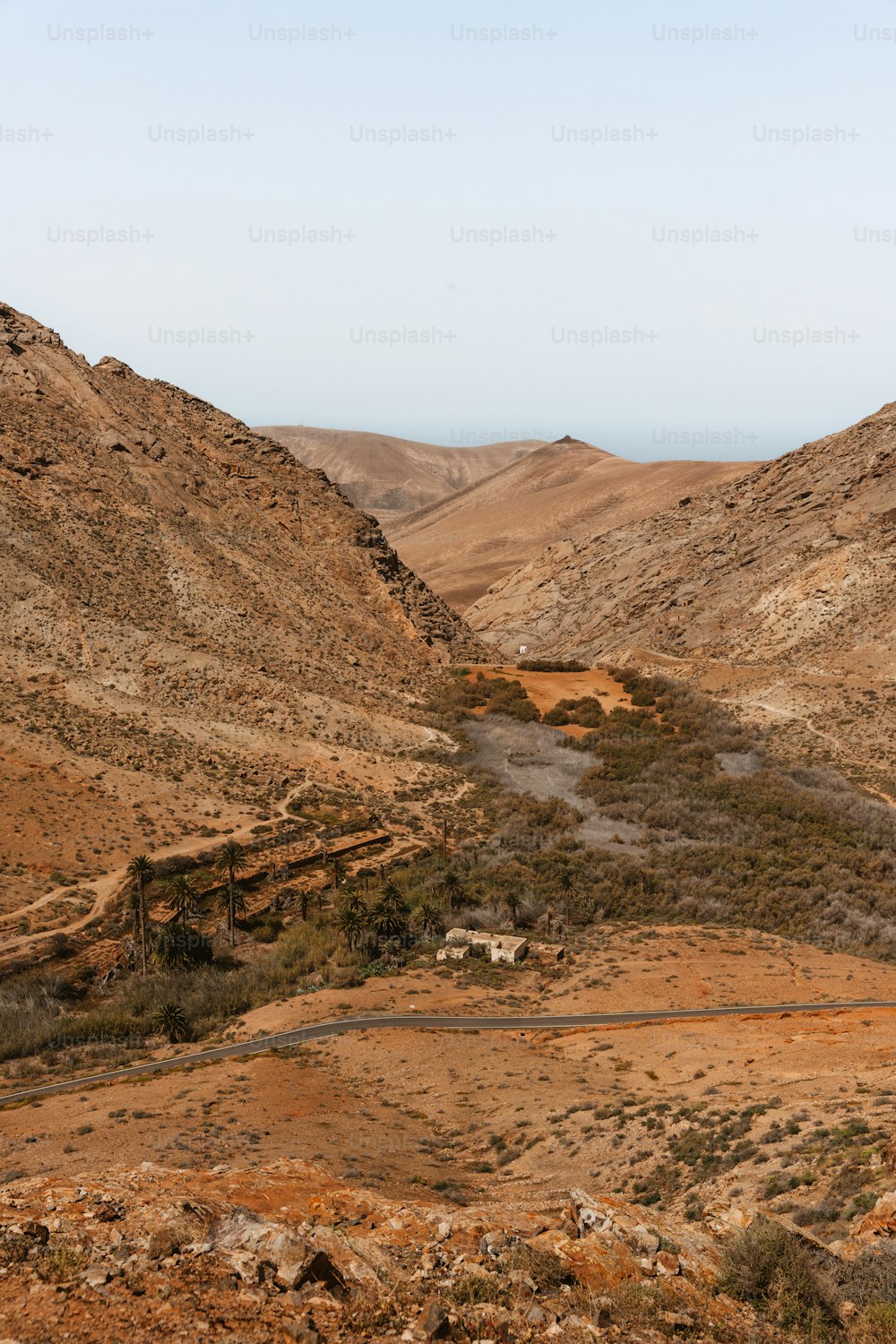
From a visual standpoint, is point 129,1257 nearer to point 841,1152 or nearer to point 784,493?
point 841,1152

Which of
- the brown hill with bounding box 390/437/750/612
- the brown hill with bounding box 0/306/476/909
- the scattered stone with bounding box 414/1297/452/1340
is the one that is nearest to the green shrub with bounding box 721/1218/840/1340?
the scattered stone with bounding box 414/1297/452/1340

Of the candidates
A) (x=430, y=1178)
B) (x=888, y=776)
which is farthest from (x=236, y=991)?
(x=888, y=776)

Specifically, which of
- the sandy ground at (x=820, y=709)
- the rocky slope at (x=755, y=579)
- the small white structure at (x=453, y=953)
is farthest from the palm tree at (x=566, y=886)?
the rocky slope at (x=755, y=579)

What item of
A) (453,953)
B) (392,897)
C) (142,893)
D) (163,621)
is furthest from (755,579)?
(142,893)

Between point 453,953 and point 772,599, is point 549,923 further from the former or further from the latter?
point 772,599

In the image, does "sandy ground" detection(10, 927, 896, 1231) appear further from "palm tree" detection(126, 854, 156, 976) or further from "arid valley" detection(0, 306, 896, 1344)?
"palm tree" detection(126, 854, 156, 976)

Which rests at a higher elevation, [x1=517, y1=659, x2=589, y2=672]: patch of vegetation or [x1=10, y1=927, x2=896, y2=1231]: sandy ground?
[x1=517, y1=659, x2=589, y2=672]: patch of vegetation
